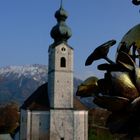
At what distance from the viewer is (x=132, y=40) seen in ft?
7.54

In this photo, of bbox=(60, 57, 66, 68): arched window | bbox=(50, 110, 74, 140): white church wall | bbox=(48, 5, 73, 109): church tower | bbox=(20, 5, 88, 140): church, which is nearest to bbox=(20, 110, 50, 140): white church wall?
bbox=(20, 5, 88, 140): church

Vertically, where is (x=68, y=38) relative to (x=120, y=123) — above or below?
above

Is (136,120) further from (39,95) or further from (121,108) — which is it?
(39,95)

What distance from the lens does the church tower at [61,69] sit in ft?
119

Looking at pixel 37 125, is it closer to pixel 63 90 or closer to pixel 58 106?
pixel 58 106

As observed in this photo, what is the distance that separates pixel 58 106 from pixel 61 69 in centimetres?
306

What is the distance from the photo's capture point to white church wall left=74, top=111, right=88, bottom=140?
3622 cm

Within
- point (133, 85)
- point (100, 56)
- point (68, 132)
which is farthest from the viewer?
point (68, 132)

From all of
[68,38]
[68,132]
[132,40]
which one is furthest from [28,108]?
[132,40]

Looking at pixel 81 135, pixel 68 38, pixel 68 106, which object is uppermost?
pixel 68 38

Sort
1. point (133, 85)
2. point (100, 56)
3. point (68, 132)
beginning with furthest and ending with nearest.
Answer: point (68, 132) < point (100, 56) < point (133, 85)

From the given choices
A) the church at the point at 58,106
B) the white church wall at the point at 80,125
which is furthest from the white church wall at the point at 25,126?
Answer: the white church wall at the point at 80,125

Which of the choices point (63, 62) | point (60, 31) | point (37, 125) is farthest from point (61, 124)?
point (60, 31)

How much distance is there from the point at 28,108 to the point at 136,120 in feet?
111
